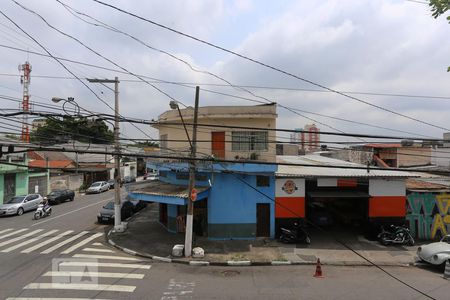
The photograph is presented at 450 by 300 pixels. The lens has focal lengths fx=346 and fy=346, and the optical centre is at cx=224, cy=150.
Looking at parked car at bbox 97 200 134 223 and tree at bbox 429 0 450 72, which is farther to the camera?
parked car at bbox 97 200 134 223

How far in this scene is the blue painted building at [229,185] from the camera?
16.6 m

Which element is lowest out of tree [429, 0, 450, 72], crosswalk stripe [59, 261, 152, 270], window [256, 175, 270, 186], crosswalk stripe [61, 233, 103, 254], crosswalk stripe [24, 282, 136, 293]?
crosswalk stripe [61, 233, 103, 254]

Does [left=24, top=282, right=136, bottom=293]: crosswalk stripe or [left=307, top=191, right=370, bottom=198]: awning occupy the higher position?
[left=307, top=191, right=370, bottom=198]: awning

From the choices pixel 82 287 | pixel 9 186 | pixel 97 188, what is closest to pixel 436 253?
pixel 82 287

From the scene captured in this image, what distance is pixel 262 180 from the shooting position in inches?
671

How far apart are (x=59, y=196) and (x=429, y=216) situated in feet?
98.3

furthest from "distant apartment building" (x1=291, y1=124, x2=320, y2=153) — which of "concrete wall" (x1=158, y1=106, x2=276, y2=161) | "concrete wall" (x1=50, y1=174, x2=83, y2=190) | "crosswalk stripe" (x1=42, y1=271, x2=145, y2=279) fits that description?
"concrete wall" (x1=50, y1=174, x2=83, y2=190)

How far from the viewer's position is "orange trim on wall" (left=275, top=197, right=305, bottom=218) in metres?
17.1

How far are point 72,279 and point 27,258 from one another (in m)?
3.87

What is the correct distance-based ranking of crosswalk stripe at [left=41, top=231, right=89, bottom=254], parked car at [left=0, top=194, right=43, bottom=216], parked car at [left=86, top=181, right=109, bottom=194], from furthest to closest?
parked car at [left=86, top=181, right=109, bottom=194] → parked car at [left=0, top=194, right=43, bottom=216] → crosswalk stripe at [left=41, top=231, right=89, bottom=254]

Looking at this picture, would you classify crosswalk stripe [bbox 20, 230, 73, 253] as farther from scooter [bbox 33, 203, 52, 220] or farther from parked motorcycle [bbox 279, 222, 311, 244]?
parked motorcycle [bbox 279, 222, 311, 244]

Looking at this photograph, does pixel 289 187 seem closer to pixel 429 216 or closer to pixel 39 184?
pixel 429 216

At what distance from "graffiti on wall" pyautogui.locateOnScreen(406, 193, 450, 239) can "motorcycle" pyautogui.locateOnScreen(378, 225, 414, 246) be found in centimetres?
144

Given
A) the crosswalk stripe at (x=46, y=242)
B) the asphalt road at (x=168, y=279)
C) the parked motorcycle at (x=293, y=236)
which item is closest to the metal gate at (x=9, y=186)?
the crosswalk stripe at (x=46, y=242)
